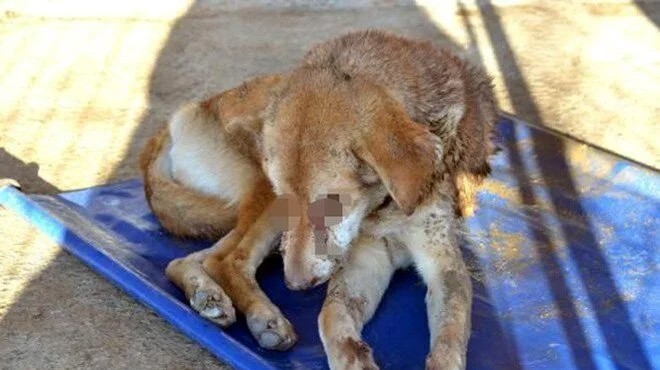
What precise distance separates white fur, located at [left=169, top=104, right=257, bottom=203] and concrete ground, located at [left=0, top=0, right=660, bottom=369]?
20.5 inches

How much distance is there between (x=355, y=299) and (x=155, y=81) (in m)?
3.19

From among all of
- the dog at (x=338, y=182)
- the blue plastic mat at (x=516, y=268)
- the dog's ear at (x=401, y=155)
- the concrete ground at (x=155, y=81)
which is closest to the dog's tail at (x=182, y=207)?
the dog at (x=338, y=182)

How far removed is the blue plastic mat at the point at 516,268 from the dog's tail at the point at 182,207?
12 cm

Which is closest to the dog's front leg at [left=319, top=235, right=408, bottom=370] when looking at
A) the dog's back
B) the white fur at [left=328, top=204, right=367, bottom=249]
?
the white fur at [left=328, top=204, right=367, bottom=249]

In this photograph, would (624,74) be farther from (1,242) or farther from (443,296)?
(1,242)

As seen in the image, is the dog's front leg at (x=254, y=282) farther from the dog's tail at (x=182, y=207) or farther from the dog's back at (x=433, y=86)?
the dog's back at (x=433, y=86)

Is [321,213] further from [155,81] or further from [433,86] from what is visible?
[155,81]

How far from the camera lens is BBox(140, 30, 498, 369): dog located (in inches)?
122

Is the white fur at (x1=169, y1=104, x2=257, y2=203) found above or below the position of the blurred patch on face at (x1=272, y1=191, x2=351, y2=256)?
below

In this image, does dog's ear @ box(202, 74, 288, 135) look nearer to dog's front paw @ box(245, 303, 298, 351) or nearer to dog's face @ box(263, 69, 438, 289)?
dog's face @ box(263, 69, 438, 289)

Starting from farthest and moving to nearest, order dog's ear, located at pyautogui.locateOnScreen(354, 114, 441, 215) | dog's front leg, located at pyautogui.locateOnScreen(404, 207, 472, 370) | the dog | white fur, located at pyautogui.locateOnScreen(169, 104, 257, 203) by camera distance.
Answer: white fur, located at pyautogui.locateOnScreen(169, 104, 257, 203), dog's front leg, located at pyautogui.locateOnScreen(404, 207, 472, 370), the dog, dog's ear, located at pyautogui.locateOnScreen(354, 114, 441, 215)

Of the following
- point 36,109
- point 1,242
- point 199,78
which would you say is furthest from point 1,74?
point 1,242

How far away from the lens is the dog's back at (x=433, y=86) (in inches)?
136

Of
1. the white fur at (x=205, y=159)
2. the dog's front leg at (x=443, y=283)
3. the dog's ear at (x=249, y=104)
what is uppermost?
the dog's ear at (x=249, y=104)
